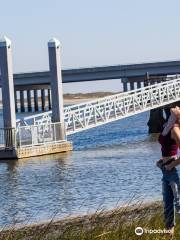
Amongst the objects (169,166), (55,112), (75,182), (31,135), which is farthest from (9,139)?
(169,166)

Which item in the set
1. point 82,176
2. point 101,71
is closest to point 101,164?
point 82,176

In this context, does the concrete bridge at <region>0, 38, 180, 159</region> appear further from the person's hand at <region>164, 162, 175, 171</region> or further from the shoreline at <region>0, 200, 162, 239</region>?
the person's hand at <region>164, 162, 175, 171</region>

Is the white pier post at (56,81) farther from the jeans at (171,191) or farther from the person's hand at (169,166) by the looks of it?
the person's hand at (169,166)

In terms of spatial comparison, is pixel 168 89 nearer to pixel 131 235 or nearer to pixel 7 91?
Result: pixel 7 91

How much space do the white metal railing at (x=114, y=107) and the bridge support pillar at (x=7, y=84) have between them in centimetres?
158

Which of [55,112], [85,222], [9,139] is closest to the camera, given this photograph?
[85,222]

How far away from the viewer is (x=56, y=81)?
49.2 meters

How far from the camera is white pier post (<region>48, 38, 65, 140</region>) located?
160 ft

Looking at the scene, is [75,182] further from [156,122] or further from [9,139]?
[156,122]

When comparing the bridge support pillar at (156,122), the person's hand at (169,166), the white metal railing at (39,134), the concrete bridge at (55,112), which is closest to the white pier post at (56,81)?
the concrete bridge at (55,112)

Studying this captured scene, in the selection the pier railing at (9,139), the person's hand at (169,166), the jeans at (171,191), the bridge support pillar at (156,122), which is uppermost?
the person's hand at (169,166)

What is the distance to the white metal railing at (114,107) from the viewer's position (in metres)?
50.7

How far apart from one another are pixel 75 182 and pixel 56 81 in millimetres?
19562

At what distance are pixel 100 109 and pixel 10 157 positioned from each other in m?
12.9
